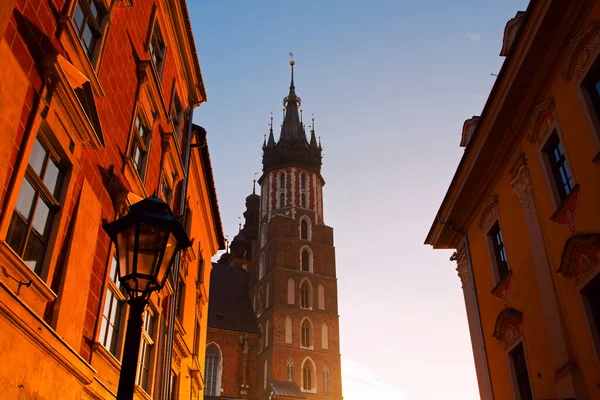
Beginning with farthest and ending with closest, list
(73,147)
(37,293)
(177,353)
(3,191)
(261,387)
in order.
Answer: (261,387) → (177,353) → (73,147) → (37,293) → (3,191)

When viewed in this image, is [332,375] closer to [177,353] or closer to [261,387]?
[261,387]

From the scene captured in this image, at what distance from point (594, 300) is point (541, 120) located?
142 inches

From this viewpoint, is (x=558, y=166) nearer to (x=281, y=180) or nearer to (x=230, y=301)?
(x=230, y=301)

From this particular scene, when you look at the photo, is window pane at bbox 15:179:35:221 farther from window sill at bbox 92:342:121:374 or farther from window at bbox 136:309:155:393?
window at bbox 136:309:155:393

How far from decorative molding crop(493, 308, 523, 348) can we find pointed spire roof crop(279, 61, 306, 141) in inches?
1969

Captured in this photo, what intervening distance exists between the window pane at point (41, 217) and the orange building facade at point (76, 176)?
0.01m

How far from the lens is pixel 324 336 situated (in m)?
49.0

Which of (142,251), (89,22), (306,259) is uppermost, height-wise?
(306,259)

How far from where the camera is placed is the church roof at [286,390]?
40969mm

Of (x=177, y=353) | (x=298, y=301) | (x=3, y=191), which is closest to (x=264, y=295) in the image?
(x=298, y=301)

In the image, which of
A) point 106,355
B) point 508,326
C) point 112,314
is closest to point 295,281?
point 508,326

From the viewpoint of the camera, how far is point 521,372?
11836mm

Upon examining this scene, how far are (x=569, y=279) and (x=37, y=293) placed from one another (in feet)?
27.4

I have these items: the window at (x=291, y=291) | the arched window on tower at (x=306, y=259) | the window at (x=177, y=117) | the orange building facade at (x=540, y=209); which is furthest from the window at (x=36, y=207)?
the arched window on tower at (x=306, y=259)
